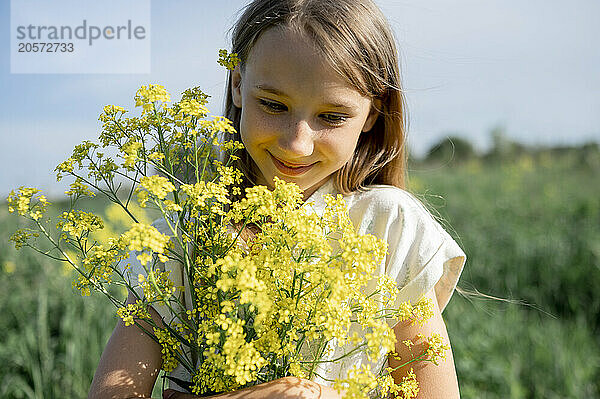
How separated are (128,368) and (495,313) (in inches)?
129

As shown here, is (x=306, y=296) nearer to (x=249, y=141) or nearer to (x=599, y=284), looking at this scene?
(x=249, y=141)

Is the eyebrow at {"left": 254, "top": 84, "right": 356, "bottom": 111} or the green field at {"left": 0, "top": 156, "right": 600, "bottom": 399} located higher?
the eyebrow at {"left": 254, "top": 84, "right": 356, "bottom": 111}

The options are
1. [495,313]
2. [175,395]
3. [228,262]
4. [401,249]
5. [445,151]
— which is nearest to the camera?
[228,262]

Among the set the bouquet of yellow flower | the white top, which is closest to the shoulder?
the white top

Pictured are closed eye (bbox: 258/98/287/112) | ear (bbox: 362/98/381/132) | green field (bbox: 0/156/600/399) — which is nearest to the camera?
closed eye (bbox: 258/98/287/112)

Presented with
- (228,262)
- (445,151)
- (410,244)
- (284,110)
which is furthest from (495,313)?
(228,262)

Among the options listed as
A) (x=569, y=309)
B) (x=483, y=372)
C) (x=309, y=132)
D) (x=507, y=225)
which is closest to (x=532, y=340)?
(x=483, y=372)

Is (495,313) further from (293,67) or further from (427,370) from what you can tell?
(293,67)

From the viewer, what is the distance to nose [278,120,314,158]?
1.28 m

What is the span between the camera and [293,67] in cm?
128

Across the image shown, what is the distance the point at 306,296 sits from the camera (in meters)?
1.00

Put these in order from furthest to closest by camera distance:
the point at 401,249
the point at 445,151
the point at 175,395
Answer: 1. the point at 445,151
2. the point at 401,249
3. the point at 175,395

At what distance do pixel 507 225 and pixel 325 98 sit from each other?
205 inches

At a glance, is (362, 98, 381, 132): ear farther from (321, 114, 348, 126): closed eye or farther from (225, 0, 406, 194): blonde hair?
(321, 114, 348, 126): closed eye
